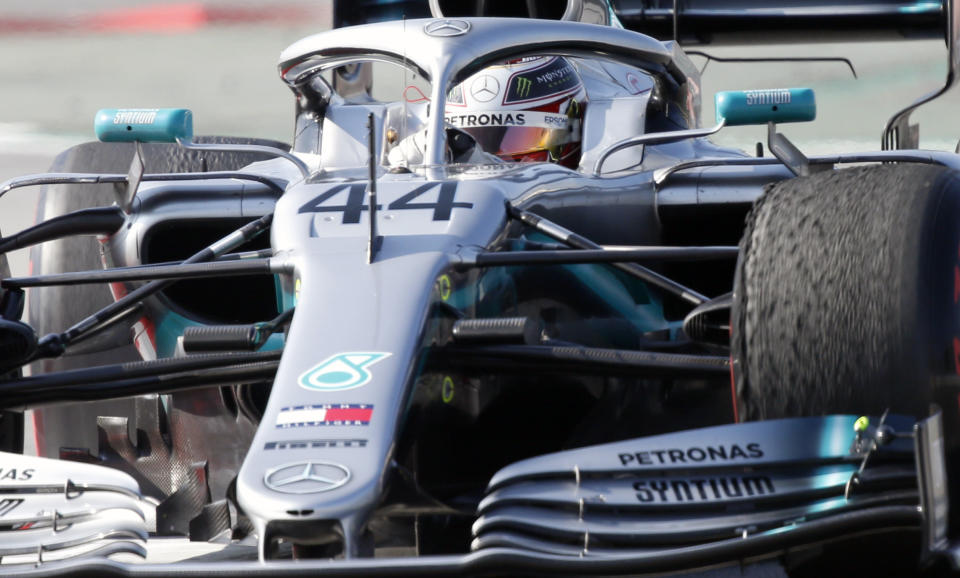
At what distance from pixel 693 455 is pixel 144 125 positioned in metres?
2.28

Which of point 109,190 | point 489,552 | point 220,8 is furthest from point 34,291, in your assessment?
point 220,8

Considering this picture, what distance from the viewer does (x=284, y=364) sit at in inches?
121

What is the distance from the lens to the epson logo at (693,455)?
2730 millimetres

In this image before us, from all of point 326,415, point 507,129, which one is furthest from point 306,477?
point 507,129

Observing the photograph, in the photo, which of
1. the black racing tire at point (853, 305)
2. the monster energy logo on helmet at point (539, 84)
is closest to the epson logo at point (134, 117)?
the monster energy logo on helmet at point (539, 84)

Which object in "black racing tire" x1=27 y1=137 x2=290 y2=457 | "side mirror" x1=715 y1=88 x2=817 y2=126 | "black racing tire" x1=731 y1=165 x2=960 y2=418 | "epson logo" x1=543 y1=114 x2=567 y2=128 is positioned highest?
"side mirror" x1=715 y1=88 x2=817 y2=126

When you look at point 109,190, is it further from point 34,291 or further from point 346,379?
point 346,379

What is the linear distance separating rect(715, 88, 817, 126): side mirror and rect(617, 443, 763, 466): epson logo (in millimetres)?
1752

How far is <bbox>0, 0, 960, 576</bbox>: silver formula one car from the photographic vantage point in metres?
2.67

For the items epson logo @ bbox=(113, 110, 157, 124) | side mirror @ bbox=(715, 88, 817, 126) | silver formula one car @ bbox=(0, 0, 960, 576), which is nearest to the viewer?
silver formula one car @ bbox=(0, 0, 960, 576)

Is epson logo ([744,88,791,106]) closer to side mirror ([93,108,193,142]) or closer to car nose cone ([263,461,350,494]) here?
side mirror ([93,108,193,142])

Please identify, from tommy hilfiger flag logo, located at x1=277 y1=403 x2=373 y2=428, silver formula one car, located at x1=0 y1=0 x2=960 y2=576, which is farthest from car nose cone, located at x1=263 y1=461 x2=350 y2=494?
tommy hilfiger flag logo, located at x1=277 y1=403 x2=373 y2=428

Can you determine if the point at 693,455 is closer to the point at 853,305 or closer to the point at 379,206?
the point at 853,305

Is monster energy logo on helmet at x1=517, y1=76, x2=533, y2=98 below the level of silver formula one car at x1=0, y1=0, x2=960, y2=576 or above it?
above
